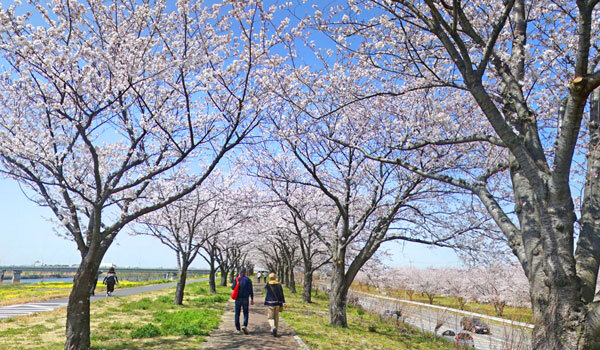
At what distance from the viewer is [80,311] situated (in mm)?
6812

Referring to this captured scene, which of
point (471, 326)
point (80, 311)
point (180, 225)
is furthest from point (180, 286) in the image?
point (471, 326)

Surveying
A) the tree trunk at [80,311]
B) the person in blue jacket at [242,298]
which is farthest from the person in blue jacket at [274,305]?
the tree trunk at [80,311]

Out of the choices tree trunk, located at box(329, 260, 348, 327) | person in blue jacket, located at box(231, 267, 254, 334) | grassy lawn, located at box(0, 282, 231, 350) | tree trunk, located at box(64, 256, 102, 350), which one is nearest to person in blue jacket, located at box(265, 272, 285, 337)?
person in blue jacket, located at box(231, 267, 254, 334)

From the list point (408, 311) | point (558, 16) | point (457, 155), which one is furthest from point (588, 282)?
point (408, 311)

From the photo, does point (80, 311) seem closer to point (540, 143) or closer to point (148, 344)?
point (148, 344)

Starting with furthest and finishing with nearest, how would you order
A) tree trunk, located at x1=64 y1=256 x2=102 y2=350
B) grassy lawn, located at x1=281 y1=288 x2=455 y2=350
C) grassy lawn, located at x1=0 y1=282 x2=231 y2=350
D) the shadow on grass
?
1. grassy lawn, located at x1=281 y1=288 x2=455 y2=350
2. grassy lawn, located at x1=0 y1=282 x2=231 y2=350
3. the shadow on grass
4. tree trunk, located at x1=64 y1=256 x2=102 y2=350

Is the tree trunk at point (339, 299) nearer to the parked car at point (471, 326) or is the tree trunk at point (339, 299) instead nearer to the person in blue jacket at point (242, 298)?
the person in blue jacket at point (242, 298)

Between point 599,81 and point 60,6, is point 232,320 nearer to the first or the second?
point 60,6

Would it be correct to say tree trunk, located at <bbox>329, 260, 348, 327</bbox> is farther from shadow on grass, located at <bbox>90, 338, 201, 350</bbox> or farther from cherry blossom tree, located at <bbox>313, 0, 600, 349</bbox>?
cherry blossom tree, located at <bbox>313, 0, 600, 349</bbox>

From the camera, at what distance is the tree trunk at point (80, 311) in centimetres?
662

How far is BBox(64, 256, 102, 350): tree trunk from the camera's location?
21.7ft

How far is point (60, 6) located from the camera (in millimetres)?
6973

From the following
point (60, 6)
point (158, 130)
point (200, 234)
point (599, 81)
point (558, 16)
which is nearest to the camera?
point (599, 81)

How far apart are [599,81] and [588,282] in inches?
86.5
